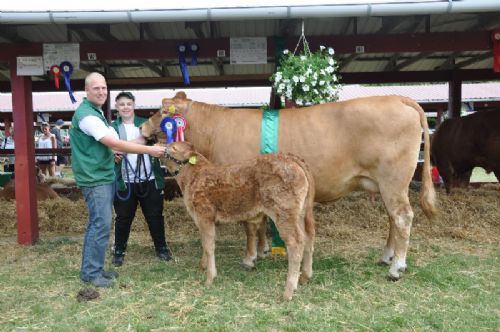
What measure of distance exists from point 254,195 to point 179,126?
131cm

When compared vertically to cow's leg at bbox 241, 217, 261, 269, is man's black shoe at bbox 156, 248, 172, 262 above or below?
below

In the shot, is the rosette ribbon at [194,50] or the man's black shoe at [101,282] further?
the rosette ribbon at [194,50]

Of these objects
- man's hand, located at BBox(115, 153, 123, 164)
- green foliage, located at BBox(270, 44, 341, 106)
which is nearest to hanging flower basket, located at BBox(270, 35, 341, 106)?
green foliage, located at BBox(270, 44, 341, 106)

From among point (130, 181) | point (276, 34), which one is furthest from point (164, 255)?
point (276, 34)

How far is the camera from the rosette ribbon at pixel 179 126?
15.6ft

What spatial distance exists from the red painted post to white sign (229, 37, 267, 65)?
2.78m

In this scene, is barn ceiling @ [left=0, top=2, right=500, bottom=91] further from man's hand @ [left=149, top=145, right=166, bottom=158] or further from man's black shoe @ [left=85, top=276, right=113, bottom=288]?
man's black shoe @ [left=85, top=276, right=113, bottom=288]

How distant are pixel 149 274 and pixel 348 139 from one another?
96.0 inches

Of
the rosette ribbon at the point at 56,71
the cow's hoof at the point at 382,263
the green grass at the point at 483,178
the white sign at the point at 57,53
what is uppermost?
the white sign at the point at 57,53

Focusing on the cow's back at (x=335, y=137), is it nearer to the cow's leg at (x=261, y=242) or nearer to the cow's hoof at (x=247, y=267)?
the cow's leg at (x=261, y=242)

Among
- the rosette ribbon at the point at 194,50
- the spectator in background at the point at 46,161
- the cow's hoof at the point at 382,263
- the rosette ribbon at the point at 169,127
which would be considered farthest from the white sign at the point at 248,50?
the spectator in background at the point at 46,161

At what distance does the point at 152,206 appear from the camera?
4980 millimetres

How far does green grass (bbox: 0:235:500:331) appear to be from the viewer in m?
3.35

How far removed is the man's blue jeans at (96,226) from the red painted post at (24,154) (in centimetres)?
225
